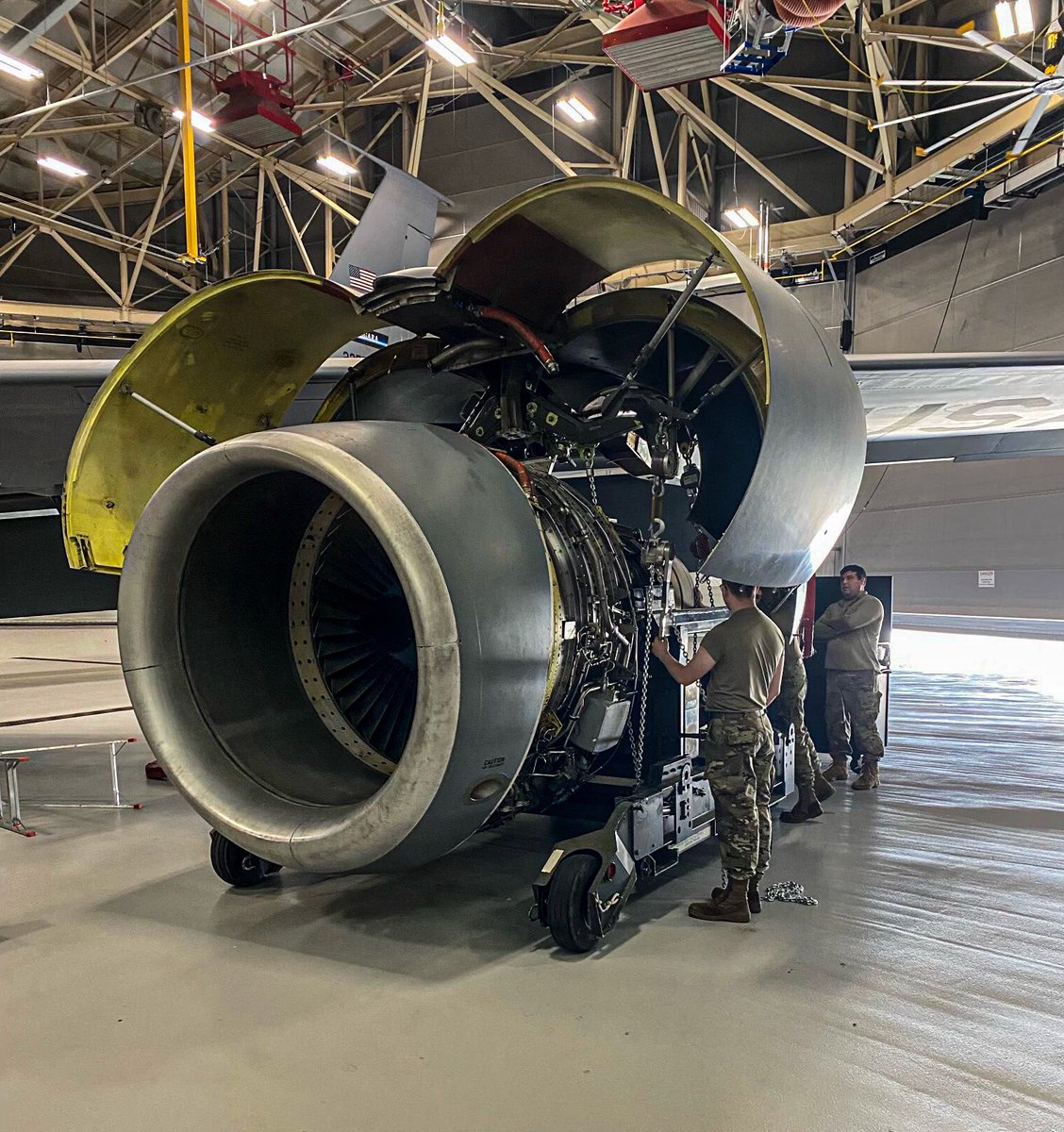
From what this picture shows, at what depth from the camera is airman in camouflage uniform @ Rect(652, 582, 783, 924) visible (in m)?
3.27

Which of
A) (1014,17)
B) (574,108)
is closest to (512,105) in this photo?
(574,108)

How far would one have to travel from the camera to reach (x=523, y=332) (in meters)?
3.31

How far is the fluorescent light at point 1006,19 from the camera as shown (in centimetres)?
735

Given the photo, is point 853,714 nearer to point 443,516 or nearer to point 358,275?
point 443,516

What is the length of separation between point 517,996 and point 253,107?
471 inches

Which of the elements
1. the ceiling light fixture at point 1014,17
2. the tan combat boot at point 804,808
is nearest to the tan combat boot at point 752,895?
the tan combat boot at point 804,808

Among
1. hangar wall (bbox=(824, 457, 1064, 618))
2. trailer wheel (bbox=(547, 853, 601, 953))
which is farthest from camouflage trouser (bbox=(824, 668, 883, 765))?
hangar wall (bbox=(824, 457, 1064, 618))

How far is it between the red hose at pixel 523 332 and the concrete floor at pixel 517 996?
195 centimetres

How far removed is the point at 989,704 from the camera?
825 cm

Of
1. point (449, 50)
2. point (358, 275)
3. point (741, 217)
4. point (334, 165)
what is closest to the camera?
point (358, 275)

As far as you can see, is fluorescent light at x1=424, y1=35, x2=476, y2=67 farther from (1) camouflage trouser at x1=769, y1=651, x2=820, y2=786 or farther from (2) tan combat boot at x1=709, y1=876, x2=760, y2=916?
(2) tan combat boot at x1=709, y1=876, x2=760, y2=916

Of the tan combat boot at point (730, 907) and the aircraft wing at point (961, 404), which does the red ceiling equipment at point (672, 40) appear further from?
the tan combat boot at point (730, 907)

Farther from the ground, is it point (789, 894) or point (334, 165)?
point (334, 165)

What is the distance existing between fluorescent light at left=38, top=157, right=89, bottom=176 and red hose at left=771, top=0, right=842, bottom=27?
12.7m
